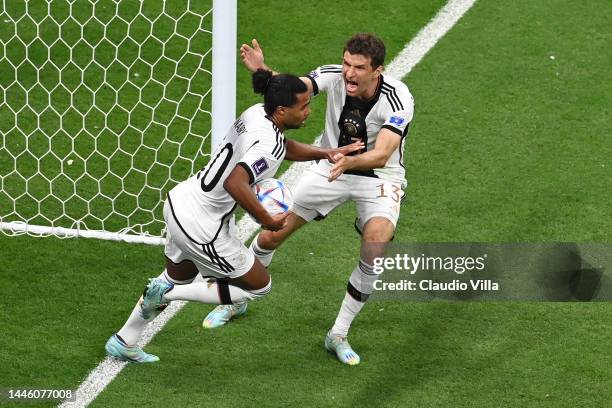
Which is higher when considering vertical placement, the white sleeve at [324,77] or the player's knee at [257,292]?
the white sleeve at [324,77]

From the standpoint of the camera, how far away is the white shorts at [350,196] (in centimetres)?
816

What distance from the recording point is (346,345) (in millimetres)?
8133

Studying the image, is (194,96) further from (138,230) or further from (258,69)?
(258,69)

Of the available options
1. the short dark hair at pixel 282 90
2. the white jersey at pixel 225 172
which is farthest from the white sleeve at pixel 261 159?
the short dark hair at pixel 282 90

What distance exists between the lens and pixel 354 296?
8094 mm

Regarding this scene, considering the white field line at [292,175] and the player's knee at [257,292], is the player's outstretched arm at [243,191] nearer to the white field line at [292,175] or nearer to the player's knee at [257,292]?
the player's knee at [257,292]

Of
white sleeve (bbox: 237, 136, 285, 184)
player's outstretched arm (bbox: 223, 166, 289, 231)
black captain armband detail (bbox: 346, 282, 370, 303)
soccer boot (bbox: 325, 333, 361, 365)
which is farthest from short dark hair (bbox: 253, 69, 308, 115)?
soccer boot (bbox: 325, 333, 361, 365)

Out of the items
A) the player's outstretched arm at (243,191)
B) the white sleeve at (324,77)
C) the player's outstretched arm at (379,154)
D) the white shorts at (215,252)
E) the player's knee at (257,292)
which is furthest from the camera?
the white sleeve at (324,77)

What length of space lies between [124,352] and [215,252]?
0.98 m

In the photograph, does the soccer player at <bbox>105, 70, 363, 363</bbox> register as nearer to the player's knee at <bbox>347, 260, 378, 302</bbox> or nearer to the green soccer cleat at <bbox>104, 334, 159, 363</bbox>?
the green soccer cleat at <bbox>104, 334, 159, 363</bbox>

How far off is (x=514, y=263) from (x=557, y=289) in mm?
414

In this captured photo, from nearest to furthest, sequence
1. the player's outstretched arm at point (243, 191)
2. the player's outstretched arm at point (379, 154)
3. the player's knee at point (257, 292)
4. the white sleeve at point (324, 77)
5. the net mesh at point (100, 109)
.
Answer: the player's outstretched arm at point (243, 191)
the player's outstretched arm at point (379, 154)
the player's knee at point (257, 292)
the white sleeve at point (324, 77)
the net mesh at point (100, 109)

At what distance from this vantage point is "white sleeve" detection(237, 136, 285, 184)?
7.18 meters

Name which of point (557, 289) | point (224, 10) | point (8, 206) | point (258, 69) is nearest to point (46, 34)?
point (8, 206)
